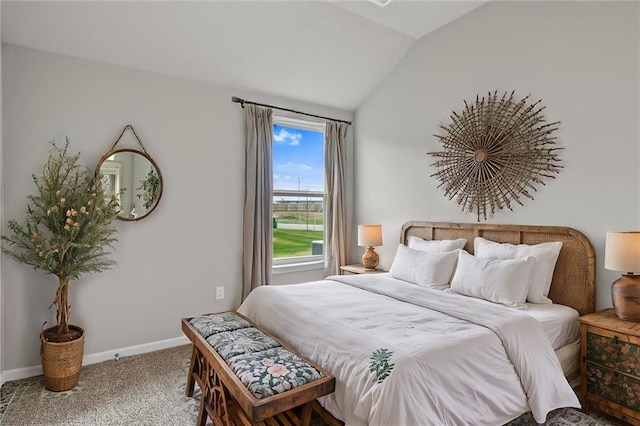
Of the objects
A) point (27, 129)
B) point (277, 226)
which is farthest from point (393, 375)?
point (27, 129)

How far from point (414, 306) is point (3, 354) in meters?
3.04

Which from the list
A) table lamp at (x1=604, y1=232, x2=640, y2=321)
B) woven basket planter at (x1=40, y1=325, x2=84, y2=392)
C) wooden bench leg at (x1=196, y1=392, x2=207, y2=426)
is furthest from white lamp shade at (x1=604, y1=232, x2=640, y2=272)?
woven basket planter at (x1=40, y1=325, x2=84, y2=392)

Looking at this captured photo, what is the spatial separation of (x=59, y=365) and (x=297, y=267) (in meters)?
2.37

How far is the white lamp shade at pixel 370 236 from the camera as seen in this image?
402 cm

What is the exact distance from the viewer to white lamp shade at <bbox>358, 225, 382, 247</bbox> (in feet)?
13.2

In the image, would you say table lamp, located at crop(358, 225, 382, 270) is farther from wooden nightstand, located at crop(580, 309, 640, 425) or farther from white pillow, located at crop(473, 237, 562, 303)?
wooden nightstand, located at crop(580, 309, 640, 425)

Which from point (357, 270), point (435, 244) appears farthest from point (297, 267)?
point (435, 244)

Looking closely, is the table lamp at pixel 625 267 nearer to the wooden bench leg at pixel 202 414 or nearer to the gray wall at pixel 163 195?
the wooden bench leg at pixel 202 414

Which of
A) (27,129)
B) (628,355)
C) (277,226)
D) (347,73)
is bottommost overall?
(628,355)

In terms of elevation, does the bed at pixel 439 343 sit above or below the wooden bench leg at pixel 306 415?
above

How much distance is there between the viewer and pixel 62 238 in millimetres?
2545

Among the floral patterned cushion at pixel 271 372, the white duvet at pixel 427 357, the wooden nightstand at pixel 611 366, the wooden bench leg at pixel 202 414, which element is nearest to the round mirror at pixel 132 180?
the white duvet at pixel 427 357

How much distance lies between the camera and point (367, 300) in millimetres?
2582

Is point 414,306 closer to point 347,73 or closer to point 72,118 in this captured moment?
point 347,73
